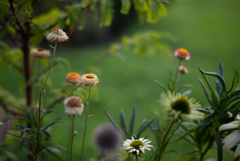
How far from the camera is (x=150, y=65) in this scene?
2486mm

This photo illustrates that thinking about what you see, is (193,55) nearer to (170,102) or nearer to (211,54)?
(211,54)

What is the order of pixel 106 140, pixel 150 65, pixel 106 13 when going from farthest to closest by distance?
1. pixel 150 65
2. pixel 106 140
3. pixel 106 13

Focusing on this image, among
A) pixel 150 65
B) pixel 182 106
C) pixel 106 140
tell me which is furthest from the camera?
pixel 150 65

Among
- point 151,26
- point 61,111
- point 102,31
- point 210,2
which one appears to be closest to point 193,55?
point 151,26

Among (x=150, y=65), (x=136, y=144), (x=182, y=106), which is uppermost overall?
(x=182, y=106)

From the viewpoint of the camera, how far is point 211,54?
2.49m

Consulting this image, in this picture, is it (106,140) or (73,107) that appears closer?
(73,107)

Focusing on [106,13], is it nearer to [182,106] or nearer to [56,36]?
[56,36]

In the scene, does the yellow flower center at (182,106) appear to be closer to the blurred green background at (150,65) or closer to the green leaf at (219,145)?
the green leaf at (219,145)

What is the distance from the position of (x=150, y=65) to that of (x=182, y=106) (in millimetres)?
2118

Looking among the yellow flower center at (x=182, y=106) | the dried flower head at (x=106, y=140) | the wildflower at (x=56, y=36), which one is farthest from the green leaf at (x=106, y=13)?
the dried flower head at (x=106, y=140)

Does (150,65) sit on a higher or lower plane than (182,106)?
lower

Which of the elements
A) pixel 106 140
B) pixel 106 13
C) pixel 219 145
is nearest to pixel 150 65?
pixel 106 140

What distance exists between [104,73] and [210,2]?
8.86 ft
